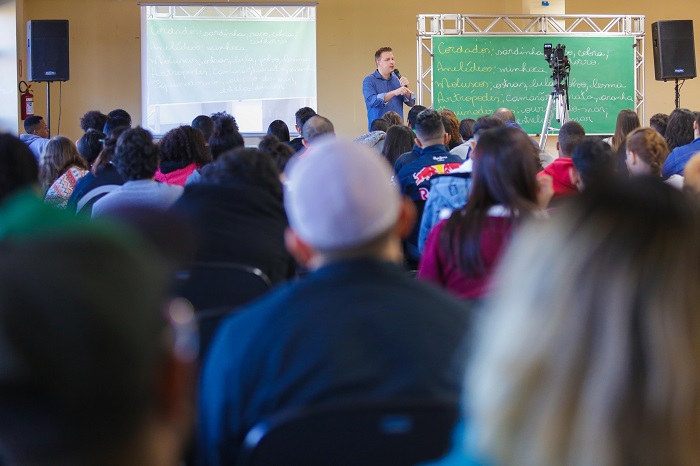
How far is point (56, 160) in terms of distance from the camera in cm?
495

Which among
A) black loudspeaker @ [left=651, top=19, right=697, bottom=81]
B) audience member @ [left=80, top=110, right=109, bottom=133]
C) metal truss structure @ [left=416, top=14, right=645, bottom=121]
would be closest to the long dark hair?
audience member @ [left=80, top=110, right=109, bottom=133]


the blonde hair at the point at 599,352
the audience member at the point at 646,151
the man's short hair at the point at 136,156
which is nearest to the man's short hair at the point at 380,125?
the audience member at the point at 646,151

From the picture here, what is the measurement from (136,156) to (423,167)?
58.0 inches

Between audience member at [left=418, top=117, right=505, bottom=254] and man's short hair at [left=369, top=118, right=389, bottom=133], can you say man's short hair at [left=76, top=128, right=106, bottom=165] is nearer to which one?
man's short hair at [left=369, top=118, right=389, bottom=133]

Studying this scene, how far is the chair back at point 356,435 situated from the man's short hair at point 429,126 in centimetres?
347

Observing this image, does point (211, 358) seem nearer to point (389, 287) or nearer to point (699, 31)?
point (389, 287)

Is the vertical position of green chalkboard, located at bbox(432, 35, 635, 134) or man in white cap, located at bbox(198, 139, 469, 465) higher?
green chalkboard, located at bbox(432, 35, 635, 134)

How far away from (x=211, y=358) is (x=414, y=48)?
9.31 metres

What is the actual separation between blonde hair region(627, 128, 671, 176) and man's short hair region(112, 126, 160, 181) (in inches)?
81.9

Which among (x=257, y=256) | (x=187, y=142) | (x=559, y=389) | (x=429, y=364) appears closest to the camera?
(x=559, y=389)

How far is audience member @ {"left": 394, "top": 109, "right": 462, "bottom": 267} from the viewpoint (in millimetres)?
4484

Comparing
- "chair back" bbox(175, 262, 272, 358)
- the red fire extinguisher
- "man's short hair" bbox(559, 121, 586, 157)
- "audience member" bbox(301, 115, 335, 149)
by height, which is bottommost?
"chair back" bbox(175, 262, 272, 358)

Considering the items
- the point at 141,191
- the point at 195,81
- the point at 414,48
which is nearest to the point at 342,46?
the point at 414,48

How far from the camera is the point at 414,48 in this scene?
10547 millimetres
